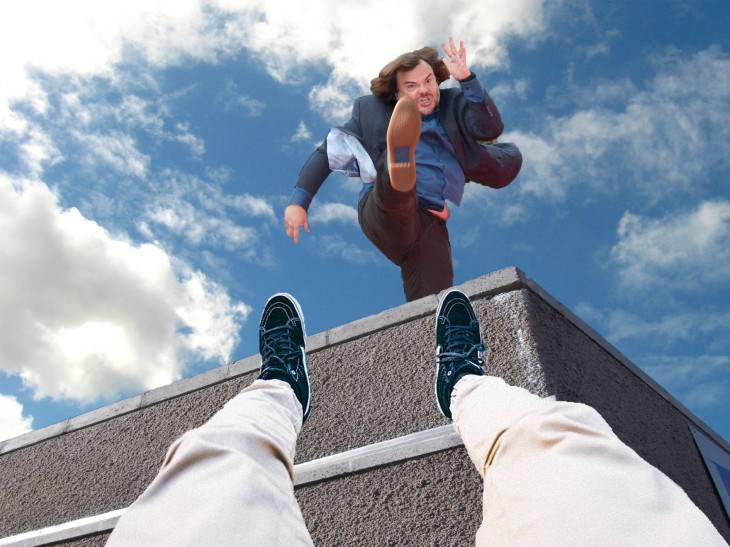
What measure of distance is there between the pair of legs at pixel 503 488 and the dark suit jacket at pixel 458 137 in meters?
1.86

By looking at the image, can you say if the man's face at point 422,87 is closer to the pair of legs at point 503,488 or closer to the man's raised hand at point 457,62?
the man's raised hand at point 457,62

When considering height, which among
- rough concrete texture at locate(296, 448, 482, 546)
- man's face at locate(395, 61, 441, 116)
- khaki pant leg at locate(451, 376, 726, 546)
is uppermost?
man's face at locate(395, 61, 441, 116)

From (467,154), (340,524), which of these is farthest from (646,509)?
(467,154)

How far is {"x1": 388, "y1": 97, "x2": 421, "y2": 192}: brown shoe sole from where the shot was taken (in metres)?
2.33

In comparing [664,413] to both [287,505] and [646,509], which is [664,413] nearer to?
[646,509]

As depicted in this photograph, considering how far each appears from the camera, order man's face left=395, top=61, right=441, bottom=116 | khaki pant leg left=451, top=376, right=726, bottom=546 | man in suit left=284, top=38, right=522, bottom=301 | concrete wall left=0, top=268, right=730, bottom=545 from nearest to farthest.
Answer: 1. khaki pant leg left=451, top=376, right=726, bottom=546
2. concrete wall left=0, top=268, right=730, bottom=545
3. man in suit left=284, top=38, right=522, bottom=301
4. man's face left=395, top=61, right=441, bottom=116

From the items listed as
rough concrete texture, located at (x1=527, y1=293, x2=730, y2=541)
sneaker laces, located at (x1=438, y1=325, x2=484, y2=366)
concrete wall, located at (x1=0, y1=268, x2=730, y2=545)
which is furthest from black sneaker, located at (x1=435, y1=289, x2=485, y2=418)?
rough concrete texture, located at (x1=527, y1=293, x2=730, y2=541)

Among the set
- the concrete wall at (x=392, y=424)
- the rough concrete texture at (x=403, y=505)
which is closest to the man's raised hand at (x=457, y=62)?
the concrete wall at (x=392, y=424)

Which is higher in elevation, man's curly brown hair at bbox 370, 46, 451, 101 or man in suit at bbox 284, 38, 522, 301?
man's curly brown hair at bbox 370, 46, 451, 101

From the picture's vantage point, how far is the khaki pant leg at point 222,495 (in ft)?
2.91

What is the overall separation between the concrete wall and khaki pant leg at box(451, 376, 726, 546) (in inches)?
28.3

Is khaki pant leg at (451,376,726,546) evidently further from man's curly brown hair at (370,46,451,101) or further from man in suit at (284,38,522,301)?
man's curly brown hair at (370,46,451,101)

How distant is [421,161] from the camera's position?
2.90 m

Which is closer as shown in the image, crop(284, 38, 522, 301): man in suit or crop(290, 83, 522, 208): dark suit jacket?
crop(284, 38, 522, 301): man in suit
